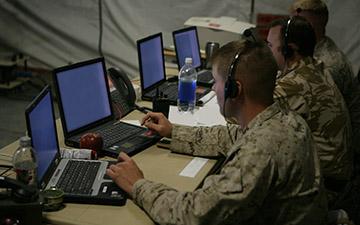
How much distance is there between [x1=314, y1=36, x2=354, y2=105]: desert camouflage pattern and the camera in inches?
116

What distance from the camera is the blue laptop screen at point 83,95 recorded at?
1982mm

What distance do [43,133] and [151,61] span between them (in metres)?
1.39

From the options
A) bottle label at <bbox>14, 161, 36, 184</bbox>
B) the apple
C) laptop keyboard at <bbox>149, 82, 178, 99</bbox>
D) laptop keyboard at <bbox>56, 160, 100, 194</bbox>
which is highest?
bottle label at <bbox>14, 161, 36, 184</bbox>

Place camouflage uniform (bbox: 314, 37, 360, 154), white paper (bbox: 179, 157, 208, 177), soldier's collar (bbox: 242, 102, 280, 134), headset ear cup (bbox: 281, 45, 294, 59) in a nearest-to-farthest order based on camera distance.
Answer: soldier's collar (bbox: 242, 102, 280, 134) < white paper (bbox: 179, 157, 208, 177) < headset ear cup (bbox: 281, 45, 294, 59) < camouflage uniform (bbox: 314, 37, 360, 154)

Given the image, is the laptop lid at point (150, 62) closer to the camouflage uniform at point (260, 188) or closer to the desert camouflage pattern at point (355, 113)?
the desert camouflage pattern at point (355, 113)

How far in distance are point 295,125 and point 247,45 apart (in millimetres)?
290

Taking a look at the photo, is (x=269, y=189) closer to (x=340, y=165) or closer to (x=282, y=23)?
(x=340, y=165)

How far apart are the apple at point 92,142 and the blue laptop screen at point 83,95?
0.13m

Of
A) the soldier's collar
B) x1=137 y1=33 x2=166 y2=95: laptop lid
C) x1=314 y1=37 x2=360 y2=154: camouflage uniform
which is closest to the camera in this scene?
the soldier's collar

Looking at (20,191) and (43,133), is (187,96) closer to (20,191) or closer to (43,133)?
(43,133)

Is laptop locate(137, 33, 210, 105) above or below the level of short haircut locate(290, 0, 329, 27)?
below

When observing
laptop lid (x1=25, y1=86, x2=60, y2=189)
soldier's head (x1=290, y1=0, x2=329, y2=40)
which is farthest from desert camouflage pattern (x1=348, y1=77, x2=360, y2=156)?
laptop lid (x1=25, y1=86, x2=60, y2=189)

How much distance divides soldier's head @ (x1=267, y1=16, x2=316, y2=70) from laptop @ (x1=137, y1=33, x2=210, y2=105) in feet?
2.38

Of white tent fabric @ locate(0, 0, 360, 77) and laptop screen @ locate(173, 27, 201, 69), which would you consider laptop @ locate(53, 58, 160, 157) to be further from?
white tent fabric @ locate(0, 0, 360, 77)
